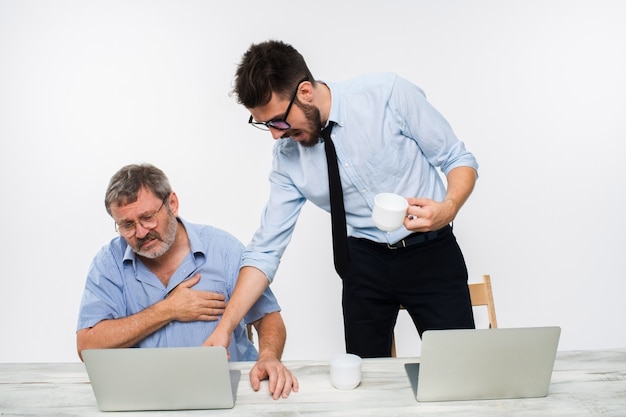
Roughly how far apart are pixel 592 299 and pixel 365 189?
6.63ft

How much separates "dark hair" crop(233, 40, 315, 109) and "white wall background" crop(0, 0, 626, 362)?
1.43 meters

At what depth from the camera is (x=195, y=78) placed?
318 centimetres

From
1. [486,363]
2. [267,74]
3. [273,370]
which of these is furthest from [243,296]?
[486,363]

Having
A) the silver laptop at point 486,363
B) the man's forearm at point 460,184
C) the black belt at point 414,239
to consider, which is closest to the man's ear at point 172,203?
the black belt at point 414,239

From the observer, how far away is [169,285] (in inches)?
77.3

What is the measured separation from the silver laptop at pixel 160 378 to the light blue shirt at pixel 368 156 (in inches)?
21.4

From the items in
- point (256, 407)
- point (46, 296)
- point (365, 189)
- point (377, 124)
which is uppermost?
point (377, 124)

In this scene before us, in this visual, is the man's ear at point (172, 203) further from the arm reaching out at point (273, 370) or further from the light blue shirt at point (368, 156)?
the arm reaching out at point (273, 370)

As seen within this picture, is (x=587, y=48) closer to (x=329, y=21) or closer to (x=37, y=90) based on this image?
(x=329, y=21)

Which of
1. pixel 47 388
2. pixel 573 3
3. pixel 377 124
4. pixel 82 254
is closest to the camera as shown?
pixel 47 388

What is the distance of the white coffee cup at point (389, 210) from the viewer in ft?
4.69

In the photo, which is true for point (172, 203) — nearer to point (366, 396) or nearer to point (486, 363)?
point (366, 396)

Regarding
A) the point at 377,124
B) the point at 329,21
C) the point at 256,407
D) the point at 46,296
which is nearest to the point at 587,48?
the point at 329,21

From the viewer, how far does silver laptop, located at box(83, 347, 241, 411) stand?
1287 millimetres
